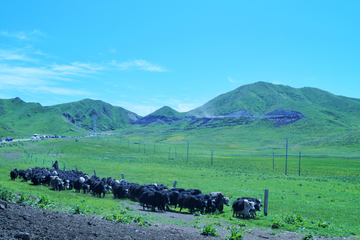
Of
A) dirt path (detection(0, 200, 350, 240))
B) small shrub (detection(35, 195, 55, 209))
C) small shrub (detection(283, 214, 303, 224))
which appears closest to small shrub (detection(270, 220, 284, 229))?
small shrub (detection(283, 214, 303, 224))

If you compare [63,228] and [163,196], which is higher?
[63,228]

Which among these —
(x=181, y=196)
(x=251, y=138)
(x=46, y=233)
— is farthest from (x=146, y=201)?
(x=251, y=138)

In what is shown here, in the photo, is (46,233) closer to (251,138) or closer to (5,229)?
(5,229)

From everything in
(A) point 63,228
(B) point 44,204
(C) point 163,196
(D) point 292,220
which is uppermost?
(A) point 63,228

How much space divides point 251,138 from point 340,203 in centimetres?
14388

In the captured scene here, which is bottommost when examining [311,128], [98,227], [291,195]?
[291,195]

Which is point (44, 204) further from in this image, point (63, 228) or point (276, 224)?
point (276, 224)

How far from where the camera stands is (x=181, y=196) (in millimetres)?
17922

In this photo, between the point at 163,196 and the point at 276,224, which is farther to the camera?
the point at 163,196

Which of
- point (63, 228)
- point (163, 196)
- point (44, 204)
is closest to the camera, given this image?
point (63, 228)

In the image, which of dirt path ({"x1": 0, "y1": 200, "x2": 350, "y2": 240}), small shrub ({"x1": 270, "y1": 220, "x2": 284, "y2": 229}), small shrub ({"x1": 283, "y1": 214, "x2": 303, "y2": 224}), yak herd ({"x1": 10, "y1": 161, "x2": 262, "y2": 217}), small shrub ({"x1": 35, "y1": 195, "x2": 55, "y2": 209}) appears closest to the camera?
dirt path ({"x1": 0, "y1": 200, "x2": 350, "y2": 240})

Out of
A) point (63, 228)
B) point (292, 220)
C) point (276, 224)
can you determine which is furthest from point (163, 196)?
point (63, 228)

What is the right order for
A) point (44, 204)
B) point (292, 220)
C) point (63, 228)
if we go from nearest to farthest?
1. point (63, 228)
2. point (44, 204)
3. point (292, 220)

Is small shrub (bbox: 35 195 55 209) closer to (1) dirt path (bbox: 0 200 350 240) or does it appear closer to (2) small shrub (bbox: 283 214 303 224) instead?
(1) dirt path (bbox: 0 200 350 240)
